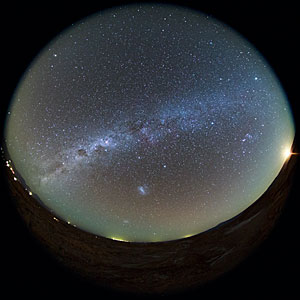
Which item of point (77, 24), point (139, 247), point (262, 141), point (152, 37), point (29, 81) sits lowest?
point (139, 247)

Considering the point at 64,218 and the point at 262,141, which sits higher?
the point at 262,141

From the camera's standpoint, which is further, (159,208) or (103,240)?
(103,240)

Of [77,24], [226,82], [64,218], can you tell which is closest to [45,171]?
[64,218]

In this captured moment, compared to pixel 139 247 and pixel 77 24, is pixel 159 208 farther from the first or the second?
pixel 77 24

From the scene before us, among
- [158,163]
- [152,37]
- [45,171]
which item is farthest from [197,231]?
[152,37]

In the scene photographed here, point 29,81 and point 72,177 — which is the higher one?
point 29,81

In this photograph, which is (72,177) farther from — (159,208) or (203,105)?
(203,105)
